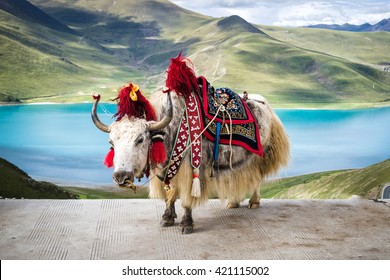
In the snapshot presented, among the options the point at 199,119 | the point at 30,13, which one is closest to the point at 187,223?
the point at 199,119

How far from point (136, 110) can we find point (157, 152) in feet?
0.99

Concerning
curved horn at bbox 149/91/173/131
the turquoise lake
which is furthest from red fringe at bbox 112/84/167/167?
the turquoise lake

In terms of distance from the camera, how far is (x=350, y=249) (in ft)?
12.5

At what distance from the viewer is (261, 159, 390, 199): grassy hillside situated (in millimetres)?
6915

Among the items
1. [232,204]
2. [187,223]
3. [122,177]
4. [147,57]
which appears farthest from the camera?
[147,57]

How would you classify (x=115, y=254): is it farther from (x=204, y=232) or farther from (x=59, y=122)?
(x=59, y=122)

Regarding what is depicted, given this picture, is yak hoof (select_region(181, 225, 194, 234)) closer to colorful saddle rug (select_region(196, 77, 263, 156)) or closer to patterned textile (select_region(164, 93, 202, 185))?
patterned textile (select_region(164, 93, 202, 185))

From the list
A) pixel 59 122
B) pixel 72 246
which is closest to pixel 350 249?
pixel 72 246

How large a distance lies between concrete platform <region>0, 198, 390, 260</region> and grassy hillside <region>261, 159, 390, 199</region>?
42.5 inches

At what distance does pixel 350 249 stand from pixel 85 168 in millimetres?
8028

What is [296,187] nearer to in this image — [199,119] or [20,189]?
[20,189]

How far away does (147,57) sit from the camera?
56.4 feet
